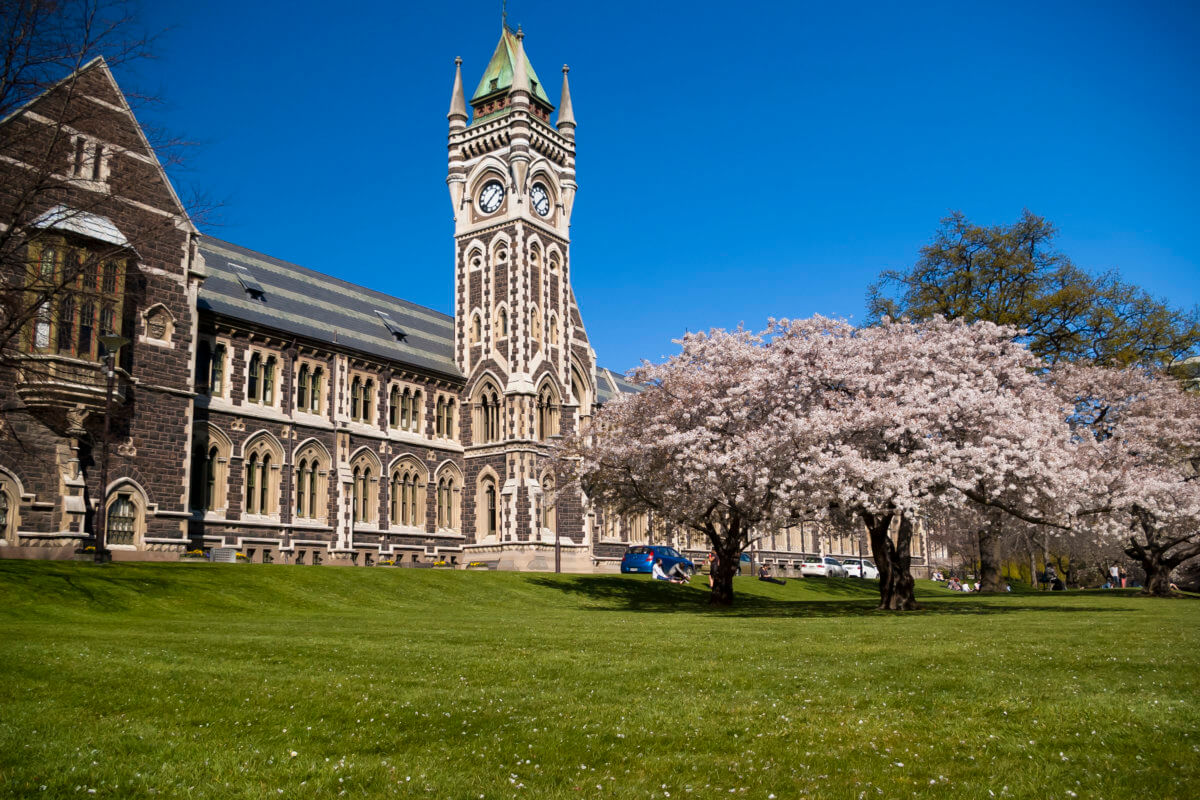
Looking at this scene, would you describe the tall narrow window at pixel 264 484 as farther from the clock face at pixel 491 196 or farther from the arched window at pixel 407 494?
the clock face at pixel 491 196

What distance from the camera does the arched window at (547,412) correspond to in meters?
54.2

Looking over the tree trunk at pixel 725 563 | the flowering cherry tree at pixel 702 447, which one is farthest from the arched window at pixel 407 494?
the tree trunk at pixel 725 563

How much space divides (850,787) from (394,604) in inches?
1013

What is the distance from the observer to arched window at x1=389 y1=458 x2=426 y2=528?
5069 cm

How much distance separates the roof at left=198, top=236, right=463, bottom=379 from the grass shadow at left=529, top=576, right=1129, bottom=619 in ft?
57.2

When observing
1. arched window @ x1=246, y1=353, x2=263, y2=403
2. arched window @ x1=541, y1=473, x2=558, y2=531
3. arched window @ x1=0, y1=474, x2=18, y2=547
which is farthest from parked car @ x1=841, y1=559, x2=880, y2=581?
arched window @ x1=0, y1=474, x2=18, y2=547

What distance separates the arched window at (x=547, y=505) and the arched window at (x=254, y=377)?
16015 millimetres

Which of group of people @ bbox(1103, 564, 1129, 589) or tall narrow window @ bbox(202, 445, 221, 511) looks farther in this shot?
group of people @ bbox(1103, 564, 1129, 589)

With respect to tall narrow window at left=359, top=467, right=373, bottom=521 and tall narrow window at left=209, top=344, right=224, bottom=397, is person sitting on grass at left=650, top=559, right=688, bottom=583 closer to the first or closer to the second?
tall narrow window at left=359, top=467, right=373, bottom=521

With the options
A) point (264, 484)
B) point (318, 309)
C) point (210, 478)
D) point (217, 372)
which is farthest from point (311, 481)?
point (318, 309)

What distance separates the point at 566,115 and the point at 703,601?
113ft

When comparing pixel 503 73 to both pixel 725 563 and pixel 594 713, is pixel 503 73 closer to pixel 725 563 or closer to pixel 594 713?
pixel 725 563

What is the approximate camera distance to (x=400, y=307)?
60188mm

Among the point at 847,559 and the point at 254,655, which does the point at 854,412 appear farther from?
the point at 847,559
